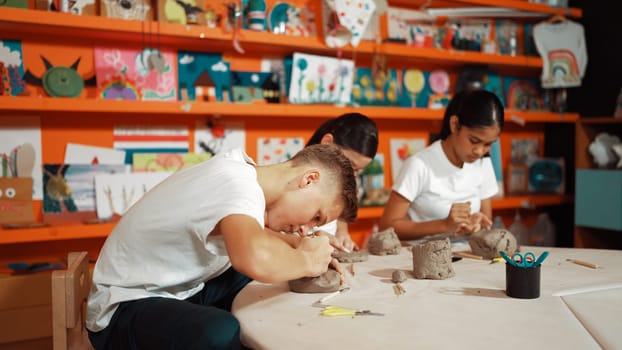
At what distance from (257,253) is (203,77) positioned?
79.6 inches

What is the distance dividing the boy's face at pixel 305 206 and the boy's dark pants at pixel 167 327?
28 centimetres

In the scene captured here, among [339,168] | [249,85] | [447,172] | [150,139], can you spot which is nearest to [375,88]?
[249,85]

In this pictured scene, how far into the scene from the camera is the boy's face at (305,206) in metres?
1.40

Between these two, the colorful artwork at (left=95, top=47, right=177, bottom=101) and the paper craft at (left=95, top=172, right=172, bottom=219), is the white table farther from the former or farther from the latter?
the colorful artwork at (left=95, top=47, right=177, bottom=101)

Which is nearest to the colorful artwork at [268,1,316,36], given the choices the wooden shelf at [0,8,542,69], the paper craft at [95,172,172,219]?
the wooden shelf at [0,8,542,69]

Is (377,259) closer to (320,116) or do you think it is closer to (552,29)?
(320,116)

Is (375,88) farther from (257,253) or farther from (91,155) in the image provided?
(257,253)

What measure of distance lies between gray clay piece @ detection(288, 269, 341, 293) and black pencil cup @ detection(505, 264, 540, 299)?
0.42 m

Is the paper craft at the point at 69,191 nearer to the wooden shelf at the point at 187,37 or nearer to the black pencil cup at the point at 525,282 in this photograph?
the wooden shelf at the point at 187,37

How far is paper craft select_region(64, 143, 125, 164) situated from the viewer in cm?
275

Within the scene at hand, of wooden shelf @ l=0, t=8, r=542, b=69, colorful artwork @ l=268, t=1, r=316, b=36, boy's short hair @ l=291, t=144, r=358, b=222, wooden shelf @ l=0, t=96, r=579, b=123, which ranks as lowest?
boy's short hair @ l=291, t=144, r=358, b=222

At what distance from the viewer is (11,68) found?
2600mm

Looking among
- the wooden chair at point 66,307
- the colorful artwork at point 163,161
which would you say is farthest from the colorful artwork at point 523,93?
the wooden chair at point 66,307

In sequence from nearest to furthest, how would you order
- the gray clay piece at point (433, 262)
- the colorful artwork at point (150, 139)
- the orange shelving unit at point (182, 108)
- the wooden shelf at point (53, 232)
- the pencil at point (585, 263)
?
the gray clay piece at point (433, 262), the pencil at point (585, 263), the wooden shelf at point (53, 232), the orange shelving unit at point (182, 108), the colorful artwork at point (150, 139)
